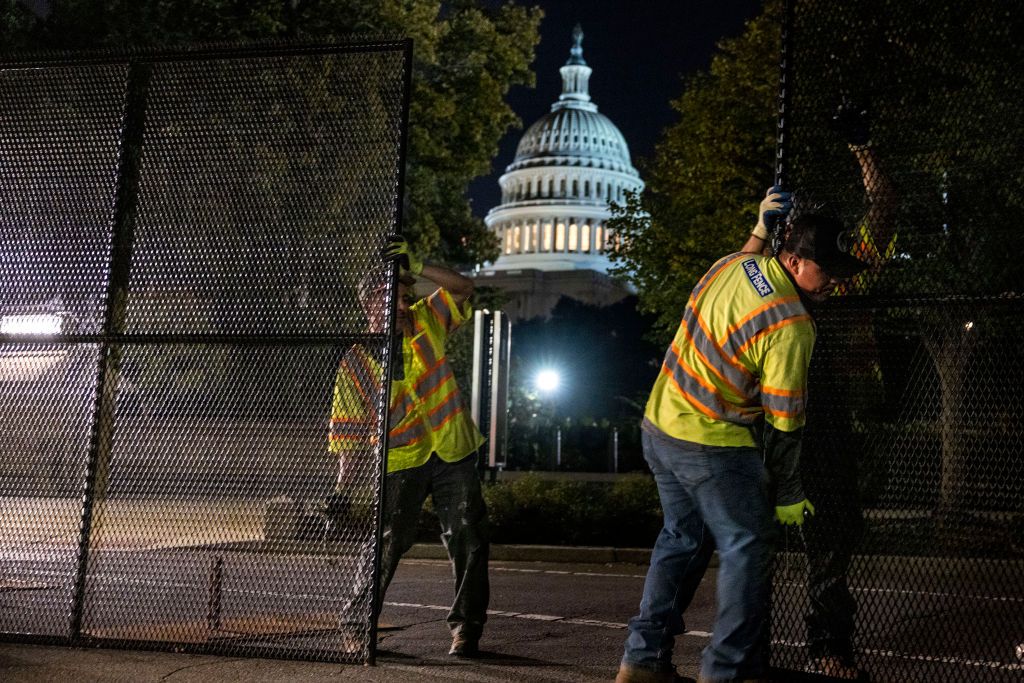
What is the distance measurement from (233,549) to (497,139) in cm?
2382

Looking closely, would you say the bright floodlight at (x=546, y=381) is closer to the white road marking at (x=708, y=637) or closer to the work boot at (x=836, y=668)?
the white road marking at (x=708, y=637)

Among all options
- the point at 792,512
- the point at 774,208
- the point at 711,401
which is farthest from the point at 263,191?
the point at 792,512

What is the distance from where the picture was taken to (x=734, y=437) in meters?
4.61

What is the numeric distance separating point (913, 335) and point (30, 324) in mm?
4164

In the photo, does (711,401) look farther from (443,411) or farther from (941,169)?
(443,411)

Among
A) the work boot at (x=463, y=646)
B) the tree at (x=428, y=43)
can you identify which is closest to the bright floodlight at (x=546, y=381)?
the tree at (x=428, y=43)

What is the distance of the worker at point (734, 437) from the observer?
176 inches

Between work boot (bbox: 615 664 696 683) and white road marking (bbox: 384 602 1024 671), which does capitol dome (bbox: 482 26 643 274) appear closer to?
white road marking (bbox: 384 602 1024 671)

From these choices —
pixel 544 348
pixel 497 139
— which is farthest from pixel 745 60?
pixel 544 348

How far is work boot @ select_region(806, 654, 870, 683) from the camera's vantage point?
5.06m

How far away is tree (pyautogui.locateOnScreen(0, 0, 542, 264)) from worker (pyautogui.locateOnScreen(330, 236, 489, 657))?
12759mm

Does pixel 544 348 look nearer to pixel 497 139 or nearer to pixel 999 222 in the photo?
pixel 497 139

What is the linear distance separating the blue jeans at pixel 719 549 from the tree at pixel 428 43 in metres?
14.7

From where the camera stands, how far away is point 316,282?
5.91 m
